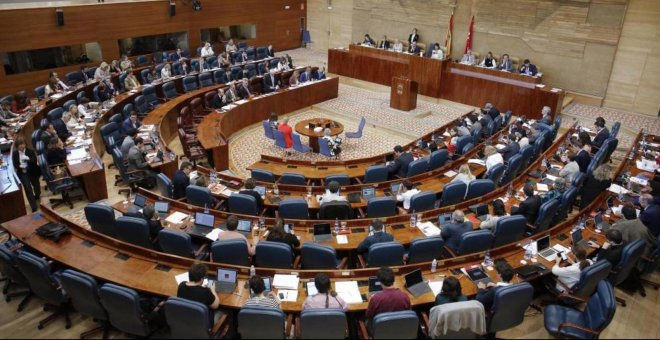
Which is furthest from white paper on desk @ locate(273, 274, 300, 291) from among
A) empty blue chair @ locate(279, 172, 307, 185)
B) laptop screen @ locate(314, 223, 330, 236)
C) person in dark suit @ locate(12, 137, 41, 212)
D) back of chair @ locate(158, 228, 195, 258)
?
person in dark suit @ locate(12, 137, 41, 212)

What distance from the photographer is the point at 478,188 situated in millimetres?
8789

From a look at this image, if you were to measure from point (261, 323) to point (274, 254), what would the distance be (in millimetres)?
1511

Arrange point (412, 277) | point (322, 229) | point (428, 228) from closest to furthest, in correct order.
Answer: point (412, 277), point (322, 229), point (428, 228)

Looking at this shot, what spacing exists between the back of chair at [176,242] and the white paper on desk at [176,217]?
77cm

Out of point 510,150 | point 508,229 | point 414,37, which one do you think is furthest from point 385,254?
point 414,37

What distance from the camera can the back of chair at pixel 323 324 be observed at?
197 inches

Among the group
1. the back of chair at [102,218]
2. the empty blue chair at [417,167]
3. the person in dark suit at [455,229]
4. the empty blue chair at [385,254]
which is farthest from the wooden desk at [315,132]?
the empty blue chair at [385,254]

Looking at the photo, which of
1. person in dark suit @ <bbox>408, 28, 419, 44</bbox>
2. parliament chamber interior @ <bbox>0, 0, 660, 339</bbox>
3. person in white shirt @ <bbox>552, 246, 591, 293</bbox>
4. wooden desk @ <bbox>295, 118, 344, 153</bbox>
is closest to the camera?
parliament chamber interior @ <bbox>0, 0, 660, 339</bbox>

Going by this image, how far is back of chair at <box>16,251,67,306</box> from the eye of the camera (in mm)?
5810

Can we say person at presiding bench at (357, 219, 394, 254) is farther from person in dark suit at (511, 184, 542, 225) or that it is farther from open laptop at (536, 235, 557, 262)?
person in dark suit at (511, 184, 542, 225)

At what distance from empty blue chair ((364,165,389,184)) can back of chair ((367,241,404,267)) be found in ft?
11.0

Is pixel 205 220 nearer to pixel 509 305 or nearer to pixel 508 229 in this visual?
pixel 509 305

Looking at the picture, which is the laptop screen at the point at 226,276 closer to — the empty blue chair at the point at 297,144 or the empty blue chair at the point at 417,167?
the empty blue chair at the point at 417,167

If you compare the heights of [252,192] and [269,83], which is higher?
[269,83]
